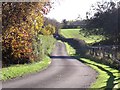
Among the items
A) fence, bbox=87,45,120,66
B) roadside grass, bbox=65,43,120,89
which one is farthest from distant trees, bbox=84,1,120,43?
roadside grass, bbox=65,43,120,89

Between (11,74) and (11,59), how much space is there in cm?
818

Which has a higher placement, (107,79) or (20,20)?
(20,20)

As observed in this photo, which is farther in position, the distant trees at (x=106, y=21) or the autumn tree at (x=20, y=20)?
the distant trees at (x=106, y=21)

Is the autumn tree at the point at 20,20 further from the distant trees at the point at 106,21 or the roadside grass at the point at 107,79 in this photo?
the distant trees at the point at 106,21

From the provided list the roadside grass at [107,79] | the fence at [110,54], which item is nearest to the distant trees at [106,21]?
the fence at [110,54]

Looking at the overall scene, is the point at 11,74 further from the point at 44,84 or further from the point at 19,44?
the point at 44,84

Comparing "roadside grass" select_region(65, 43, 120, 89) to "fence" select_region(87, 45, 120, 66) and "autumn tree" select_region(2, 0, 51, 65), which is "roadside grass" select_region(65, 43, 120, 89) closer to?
"fence" select_region(87, 45, 120, 66)

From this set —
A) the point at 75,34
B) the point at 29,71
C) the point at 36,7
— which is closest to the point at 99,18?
the point at 29,71

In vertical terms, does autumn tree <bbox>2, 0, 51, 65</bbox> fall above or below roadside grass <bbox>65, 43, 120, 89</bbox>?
above

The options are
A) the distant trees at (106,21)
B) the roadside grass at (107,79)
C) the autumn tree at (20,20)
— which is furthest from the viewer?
the distant trees at (106,21)

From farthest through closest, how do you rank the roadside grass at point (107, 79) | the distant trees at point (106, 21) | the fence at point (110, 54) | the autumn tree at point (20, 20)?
the distant trees at point (106, 21) → the fence at point (110, 54) → the autumn tree at point (20, 20) → the roadside grass at point (107, 79)

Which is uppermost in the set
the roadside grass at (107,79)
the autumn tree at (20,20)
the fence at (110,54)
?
the autumn tree at (20,20)

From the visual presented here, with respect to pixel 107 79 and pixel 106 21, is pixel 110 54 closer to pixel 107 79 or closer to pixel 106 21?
pixel 107 79

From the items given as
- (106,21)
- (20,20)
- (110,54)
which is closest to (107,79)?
(20,20)
